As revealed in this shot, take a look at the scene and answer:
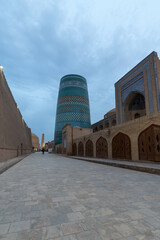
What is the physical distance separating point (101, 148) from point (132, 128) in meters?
4.35

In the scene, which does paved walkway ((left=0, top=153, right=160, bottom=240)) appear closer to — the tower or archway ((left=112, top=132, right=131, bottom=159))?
archway ((left=112, top=132, right=131, bottom=159))

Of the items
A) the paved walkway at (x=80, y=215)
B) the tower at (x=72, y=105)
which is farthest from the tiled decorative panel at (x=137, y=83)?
the tower at (x=72, y=105)

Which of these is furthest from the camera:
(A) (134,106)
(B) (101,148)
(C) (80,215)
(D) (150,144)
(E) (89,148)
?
(A) (134,106)

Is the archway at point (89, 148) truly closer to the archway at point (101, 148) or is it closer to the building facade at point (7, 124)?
the archway at point (101, 148)

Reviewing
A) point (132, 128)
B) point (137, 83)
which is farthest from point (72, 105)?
point (132, 128)

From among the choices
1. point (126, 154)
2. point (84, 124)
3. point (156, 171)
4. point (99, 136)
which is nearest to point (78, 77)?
point (84, 124)

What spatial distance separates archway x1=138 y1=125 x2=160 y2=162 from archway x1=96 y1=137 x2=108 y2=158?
12.4ft

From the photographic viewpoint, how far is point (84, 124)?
37469 mm

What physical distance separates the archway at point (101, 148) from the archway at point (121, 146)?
1183 millimetres

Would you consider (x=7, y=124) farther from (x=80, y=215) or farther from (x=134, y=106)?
(x=134, y=106)

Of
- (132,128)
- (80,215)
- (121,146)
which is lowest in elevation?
(80,215)

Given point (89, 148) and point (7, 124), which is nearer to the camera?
point (7, 124)

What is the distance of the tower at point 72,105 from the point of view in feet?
121

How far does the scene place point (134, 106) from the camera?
1998 centimetres
